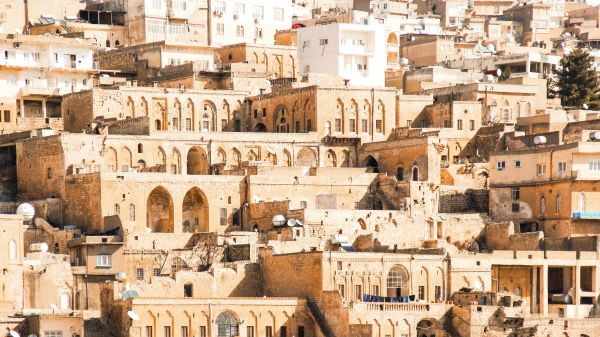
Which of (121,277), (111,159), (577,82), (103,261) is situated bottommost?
(121,277)

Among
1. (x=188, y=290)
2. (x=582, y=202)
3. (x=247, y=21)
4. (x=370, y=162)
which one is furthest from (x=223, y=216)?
(x=247, y=21)

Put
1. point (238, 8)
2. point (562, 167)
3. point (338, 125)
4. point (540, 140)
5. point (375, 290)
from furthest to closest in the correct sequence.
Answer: point (238, 8) → point (338, 125) → point (540, 140) → point (562, 167) → point (375, 290)

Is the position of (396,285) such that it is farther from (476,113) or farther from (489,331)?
(476,113)

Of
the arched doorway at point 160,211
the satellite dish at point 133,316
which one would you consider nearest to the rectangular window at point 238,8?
the arched doorway at point 160,211

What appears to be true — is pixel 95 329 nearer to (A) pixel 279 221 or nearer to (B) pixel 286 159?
(A) pixel 279 221

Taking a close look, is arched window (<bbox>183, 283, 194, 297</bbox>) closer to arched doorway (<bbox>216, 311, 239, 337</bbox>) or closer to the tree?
arched doorway (<bbox>216, 311, 239, 337</bbox>)

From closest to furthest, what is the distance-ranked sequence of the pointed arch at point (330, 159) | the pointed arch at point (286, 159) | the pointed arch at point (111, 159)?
1. the pointed arch at point (111, 159)
2. the pointed arch at point (286, 159)
3. the pointed arch at point (330, 159)

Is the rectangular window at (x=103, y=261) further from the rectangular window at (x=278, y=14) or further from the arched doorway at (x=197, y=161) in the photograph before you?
the rectangular window at (x=278, y=14)

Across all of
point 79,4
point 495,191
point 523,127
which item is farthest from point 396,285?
point 79,4
